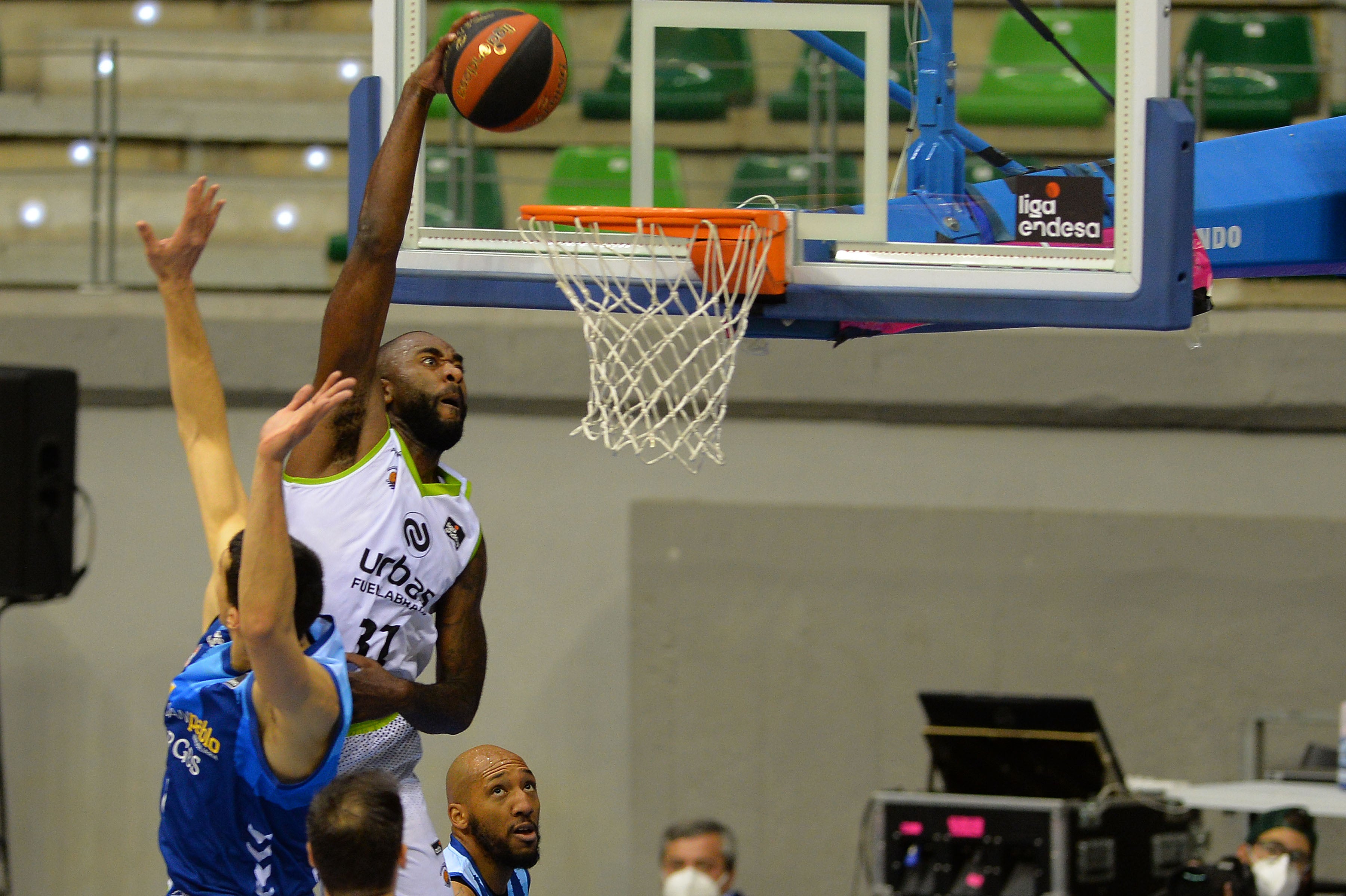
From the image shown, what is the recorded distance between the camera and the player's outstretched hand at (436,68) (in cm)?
329

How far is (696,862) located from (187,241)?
3.55 metres

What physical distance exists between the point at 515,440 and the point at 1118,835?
131 inches

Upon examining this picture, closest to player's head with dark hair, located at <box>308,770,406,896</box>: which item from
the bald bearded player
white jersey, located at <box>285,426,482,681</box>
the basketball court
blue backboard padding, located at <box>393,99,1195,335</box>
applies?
white jersey, located at <box>285,426,482,681</box>

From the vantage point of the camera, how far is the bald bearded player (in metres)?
3.56

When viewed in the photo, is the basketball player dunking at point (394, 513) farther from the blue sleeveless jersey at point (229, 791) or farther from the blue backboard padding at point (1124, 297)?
the blue sleeveless jersey at point (229, 791)

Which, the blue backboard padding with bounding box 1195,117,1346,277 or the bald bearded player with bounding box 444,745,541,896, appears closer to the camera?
the bald bearded player with bounding box 444,745,541,896

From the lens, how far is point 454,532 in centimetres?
350

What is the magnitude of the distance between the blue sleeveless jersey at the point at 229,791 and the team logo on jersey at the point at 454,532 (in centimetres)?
62

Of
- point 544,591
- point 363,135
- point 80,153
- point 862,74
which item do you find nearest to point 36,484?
point 544,591

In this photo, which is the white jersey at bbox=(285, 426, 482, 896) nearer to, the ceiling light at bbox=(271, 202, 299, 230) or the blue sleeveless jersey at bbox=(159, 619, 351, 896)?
the blue sleeveless jersey at bbox=(159, 619, 351, 896)

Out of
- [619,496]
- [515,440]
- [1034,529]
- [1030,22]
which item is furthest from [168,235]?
[1030,22]

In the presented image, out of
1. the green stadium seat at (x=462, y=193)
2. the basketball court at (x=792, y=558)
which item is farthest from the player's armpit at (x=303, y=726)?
the green stadium seat at (x=462, y=193)

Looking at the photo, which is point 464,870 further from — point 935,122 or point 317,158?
point 317,158

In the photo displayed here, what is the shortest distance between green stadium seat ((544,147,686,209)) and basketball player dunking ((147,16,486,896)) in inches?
162
